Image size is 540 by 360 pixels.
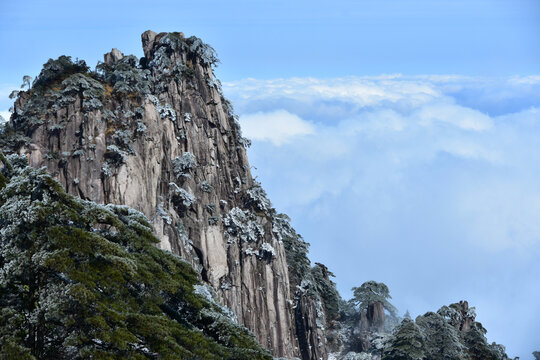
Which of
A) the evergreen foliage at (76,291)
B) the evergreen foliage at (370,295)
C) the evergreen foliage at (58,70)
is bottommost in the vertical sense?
the evergreen foliage at (76,291)

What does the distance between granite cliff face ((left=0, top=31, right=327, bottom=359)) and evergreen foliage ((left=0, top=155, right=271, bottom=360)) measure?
3076cm

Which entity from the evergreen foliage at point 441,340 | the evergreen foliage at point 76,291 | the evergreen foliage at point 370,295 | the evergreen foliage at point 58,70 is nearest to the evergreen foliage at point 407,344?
the evergreen foliage at point 441,340

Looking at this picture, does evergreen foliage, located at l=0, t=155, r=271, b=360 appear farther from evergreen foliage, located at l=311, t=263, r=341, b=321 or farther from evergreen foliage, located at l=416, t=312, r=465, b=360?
evergreen foliage, located at l=311, t=263, r=341, b=321

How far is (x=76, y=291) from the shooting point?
2653 centimetres

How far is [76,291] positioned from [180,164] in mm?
45010

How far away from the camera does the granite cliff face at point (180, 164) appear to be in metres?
63.4

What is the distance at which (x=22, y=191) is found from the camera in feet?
99.6

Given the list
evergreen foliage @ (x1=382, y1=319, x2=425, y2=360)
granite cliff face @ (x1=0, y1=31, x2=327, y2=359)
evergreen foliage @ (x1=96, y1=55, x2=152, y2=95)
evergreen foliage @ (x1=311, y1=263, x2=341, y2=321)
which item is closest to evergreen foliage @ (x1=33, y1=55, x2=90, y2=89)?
granite cliff face @ (x1=0, y1=31, x2=327, y2=359)

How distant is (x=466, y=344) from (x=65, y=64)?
175 feet

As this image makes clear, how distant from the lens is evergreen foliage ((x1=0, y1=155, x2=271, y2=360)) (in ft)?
Result: 87.6

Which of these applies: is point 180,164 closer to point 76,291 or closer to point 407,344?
point 407,344

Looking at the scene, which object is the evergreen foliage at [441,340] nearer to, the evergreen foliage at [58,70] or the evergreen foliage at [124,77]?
the evergreen foliage at [124,77]

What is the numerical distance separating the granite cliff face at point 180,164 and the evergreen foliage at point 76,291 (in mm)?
30757

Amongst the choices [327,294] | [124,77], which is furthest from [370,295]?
[124,77]
